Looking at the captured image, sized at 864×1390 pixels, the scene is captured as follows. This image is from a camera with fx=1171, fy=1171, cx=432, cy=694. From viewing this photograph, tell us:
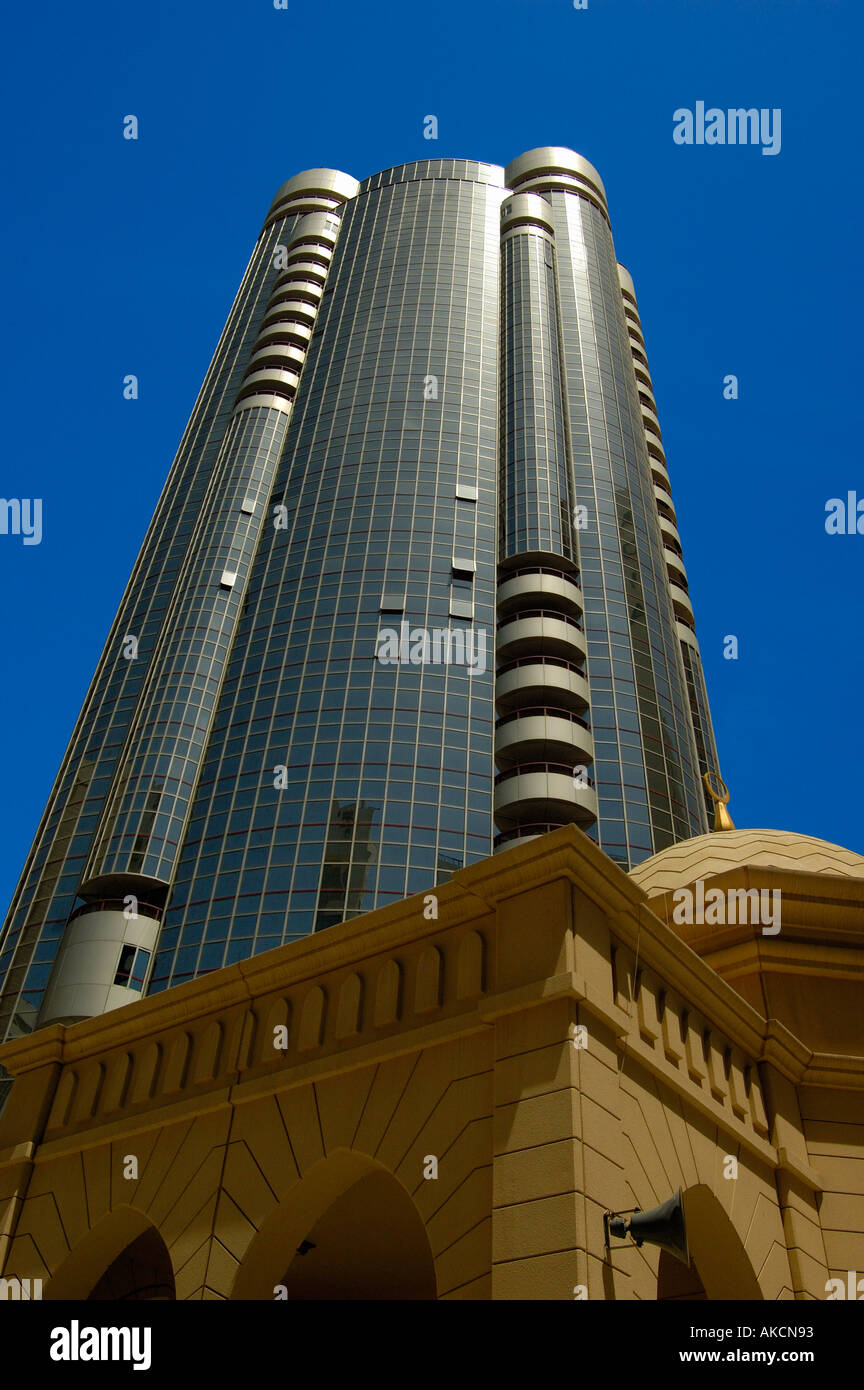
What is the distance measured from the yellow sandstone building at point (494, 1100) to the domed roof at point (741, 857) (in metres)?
2.66

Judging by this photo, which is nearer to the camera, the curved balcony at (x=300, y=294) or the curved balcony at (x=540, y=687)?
the curved balcony at (x=540, y=687)

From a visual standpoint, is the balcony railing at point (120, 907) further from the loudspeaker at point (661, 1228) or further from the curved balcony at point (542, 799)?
the loudspeaker at point (661, 1228)

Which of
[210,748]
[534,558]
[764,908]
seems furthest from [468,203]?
[764,908]

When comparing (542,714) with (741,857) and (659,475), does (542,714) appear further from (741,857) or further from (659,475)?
A: (741,857)

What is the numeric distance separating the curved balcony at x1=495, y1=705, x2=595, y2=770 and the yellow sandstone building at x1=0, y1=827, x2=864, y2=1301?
47.9 metres

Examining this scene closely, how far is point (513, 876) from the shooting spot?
9.34 meters

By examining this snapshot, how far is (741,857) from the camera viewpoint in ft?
53.9

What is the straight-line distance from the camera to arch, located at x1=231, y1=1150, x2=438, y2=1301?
9594 mm

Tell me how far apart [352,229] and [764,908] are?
9336cm

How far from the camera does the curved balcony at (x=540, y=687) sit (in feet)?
210

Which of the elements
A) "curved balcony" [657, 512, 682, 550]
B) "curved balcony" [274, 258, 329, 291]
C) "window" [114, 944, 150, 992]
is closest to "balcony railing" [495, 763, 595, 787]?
"window" [114, 944, 150, 992]

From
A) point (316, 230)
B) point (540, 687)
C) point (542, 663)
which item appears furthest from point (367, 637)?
point (316, 230)

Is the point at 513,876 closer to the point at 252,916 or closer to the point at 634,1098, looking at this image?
the point at 634,1098

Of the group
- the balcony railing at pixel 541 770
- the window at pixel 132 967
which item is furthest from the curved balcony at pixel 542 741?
the window at pixel 132 967
